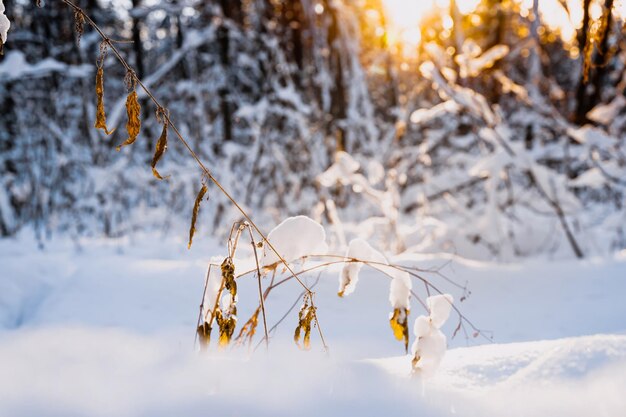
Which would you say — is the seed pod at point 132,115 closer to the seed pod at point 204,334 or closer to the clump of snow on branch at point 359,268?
the seed pod at point 204,334

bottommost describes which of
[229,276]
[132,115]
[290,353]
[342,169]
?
[290,353]

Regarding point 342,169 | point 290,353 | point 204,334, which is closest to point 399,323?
point 290,353

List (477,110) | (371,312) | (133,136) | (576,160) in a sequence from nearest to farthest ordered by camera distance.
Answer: (133,136), (371,312), (477,110), (576,160)

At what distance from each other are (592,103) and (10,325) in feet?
12.5

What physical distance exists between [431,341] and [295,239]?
0.34m

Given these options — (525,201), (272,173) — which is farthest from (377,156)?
(525,201)

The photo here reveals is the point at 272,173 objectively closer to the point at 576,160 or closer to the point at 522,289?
the point at 576,160

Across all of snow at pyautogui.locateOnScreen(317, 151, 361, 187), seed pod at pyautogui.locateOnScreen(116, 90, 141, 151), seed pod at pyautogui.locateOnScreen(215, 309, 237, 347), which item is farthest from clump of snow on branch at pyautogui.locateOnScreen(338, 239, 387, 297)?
snow at pyautogui.locateOnScreen(317, 151, 361, 187)

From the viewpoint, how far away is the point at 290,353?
41.8 inches

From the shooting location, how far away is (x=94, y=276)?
183 cm

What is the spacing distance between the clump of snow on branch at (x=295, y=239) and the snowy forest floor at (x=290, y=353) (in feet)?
0.69

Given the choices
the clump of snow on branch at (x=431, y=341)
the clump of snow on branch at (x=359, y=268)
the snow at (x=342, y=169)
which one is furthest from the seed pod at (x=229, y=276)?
the snow at (x=342, y=169)

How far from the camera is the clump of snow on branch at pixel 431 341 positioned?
0.85m

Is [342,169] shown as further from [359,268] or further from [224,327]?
[224,327]
